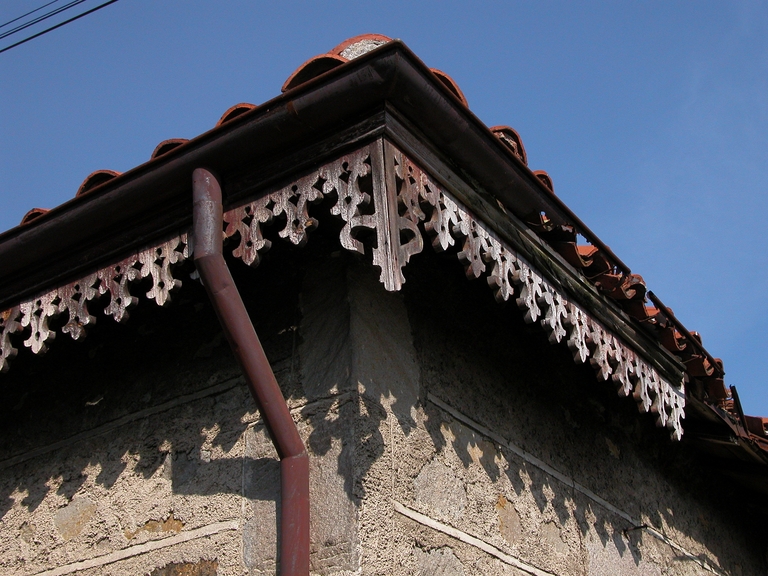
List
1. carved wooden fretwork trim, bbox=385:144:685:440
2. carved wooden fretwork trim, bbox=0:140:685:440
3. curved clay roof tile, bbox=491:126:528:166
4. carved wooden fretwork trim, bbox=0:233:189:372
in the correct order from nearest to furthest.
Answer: carved wooden fretwork trim, bbox=0:140:685:440 → carved wooden fretwork trim, bbox=385:144:685:440 → carved wooden fretwork trim, bbox=0:233:189:372 → curved clay roof tile, bbox=491:126:528:166

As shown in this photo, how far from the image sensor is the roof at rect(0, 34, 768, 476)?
2.87m

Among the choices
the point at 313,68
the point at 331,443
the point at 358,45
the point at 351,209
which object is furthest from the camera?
the point at 358,45

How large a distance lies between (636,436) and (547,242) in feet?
5.14

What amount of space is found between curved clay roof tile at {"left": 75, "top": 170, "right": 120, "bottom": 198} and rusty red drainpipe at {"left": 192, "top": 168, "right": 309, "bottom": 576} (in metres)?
0.58

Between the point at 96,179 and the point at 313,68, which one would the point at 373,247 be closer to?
the point at 313,68

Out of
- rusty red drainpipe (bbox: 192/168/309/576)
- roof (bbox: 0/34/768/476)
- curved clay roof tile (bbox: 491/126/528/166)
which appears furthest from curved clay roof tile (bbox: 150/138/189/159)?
curved clay roof tile (bbox: 491/126/528/166)

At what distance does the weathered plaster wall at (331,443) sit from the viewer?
9.95ft

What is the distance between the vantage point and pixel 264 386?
2.87m

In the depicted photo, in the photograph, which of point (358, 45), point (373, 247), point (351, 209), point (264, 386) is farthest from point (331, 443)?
point (358, 45)

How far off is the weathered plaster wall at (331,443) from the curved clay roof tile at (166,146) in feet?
1.91

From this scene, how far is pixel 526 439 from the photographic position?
387 centimetres

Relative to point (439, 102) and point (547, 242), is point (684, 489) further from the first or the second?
point (439, 102)

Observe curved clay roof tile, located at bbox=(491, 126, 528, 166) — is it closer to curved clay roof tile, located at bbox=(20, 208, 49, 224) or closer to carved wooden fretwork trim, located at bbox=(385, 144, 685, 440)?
carved wooden fretwork trim, located at bbox=(385, 144, 685, 440)

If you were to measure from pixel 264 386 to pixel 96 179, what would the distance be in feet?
3.95
